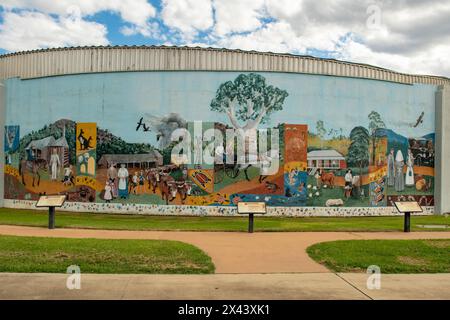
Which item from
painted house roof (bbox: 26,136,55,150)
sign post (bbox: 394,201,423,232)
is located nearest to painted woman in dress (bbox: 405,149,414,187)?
sign post (bbox: 394,201,423,232)

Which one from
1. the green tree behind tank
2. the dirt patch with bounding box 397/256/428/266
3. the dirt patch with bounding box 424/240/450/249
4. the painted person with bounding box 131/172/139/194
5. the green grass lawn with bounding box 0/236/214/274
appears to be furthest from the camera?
the green tree behind tank

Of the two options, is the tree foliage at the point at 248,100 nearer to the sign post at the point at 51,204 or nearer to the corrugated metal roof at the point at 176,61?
the corrugated metal roof at the point at 176,61

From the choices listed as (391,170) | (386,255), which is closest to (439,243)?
(386,255)

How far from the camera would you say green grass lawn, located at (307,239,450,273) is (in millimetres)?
9648

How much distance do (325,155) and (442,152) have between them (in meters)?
7.19

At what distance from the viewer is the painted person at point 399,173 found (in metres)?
24.0

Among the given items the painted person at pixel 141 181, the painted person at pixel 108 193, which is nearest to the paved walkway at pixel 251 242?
the painted person at pixel 108 193

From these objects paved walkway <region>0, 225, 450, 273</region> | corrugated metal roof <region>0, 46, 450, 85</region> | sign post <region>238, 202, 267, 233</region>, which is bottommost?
paved walkway <region>0, 225, 450, 273</region>

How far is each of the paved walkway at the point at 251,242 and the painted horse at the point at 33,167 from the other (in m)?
8.60

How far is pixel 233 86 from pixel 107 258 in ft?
46.8

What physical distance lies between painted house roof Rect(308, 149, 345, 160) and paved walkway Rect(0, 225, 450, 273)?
7.73 metres

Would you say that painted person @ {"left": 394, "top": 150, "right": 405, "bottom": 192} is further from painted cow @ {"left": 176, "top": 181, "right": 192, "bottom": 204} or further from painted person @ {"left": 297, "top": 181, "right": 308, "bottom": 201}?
painted cow @ {"left": 176, "top": 181, "right": 192, "bottom": 204}

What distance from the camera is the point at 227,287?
314 inches
